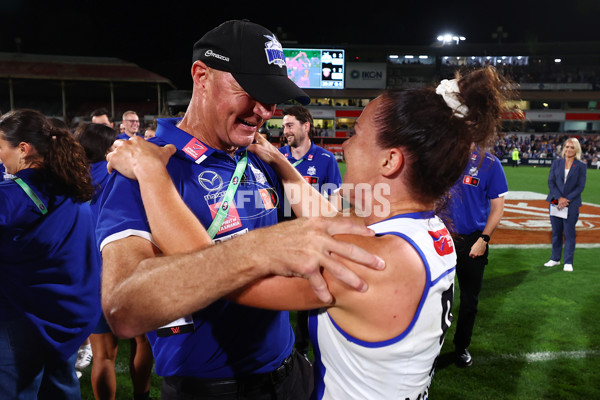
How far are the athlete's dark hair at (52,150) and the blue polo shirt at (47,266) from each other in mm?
74

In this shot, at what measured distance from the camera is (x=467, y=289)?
469 centimetres

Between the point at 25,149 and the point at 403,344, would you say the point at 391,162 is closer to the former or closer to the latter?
the point at 403,344

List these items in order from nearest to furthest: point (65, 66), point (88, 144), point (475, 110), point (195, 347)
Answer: point (475, 110)
point (195, 347)
point (88, 144)
point (65, 66)

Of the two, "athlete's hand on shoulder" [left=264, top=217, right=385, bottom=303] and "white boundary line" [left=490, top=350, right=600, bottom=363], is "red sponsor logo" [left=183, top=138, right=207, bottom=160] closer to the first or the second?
"athlete's hand on shoulder" [left=264, top=217, right=385, bottom=303]

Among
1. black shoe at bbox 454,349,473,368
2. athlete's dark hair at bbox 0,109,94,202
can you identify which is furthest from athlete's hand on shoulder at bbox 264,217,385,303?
black shoe at bbox 454,349,473,368

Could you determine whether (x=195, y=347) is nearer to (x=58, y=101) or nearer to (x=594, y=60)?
(x=58, y=101)

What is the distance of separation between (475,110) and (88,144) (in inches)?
156

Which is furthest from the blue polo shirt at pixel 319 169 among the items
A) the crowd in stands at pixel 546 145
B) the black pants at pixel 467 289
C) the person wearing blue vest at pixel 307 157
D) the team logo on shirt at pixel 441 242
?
the crowd in stands at pixel 546 145

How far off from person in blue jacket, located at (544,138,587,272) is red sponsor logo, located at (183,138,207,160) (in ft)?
26.3

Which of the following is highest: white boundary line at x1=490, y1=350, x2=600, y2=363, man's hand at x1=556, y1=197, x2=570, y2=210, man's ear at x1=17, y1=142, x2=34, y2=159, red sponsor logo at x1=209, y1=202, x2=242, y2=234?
man's ear at x1=17, y1=142, x2=34, y2=159

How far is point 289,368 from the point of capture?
6.68ft

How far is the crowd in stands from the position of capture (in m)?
36.2

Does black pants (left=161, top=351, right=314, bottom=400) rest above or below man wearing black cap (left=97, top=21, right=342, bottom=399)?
below

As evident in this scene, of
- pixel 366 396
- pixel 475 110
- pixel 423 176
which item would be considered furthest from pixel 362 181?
pixel 366 396
